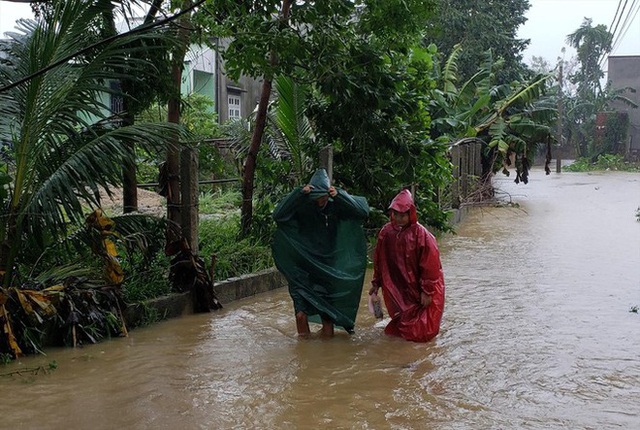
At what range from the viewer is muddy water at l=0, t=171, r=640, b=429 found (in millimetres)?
5262

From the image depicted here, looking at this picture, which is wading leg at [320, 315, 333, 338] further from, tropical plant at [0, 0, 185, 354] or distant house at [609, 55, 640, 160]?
distant house at [609, 55, 640, 160]

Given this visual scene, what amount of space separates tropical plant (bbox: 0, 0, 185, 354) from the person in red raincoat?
2.29 meters

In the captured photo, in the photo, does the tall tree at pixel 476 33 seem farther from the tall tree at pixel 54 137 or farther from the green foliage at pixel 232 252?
the tall tree at pixel 54 137

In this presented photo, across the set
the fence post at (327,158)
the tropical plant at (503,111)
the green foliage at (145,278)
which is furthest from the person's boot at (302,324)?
the tropical plant at (503,111)

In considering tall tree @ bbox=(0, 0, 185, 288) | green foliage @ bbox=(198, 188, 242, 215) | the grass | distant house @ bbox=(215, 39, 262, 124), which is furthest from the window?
tall tree @ bbox=(0, 0, 185, 288)

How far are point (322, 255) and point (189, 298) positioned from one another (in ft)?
5.93

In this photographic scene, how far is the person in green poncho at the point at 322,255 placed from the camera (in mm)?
7324

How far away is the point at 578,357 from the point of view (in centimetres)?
686

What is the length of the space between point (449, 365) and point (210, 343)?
7.24 ft

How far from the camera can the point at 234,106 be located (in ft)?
88.3

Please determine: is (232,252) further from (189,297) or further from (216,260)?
(189,297)

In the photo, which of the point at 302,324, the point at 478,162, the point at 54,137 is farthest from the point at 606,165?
the point at 54,137

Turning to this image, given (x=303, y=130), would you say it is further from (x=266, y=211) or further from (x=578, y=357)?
(x=578, y=357)

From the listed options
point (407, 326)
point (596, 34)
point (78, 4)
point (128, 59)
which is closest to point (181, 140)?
point (128, 59)
